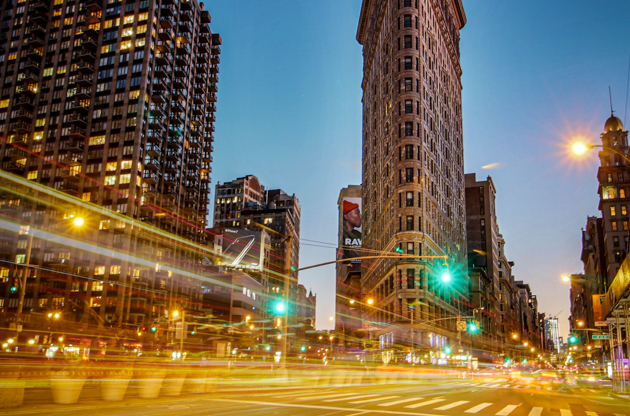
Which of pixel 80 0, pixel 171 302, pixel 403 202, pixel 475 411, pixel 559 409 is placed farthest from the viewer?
pixel 80 0

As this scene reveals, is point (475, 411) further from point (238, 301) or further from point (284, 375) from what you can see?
point (238, 301)

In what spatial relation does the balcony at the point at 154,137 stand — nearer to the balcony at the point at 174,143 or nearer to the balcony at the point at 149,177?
the balcony at the point at 174,143

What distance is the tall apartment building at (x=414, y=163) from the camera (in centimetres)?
7894

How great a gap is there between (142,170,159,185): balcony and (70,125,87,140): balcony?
15068 millimetres

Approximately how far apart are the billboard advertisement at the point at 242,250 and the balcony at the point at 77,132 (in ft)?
129

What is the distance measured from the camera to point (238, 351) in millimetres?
113875

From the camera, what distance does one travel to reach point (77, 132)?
3915 inches

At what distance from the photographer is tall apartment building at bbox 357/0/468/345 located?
78.9 meters

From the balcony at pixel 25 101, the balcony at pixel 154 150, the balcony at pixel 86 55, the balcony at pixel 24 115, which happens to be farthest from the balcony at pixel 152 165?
the balcony at pixel 25 101

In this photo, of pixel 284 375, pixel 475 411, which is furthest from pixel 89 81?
pixel 475 411

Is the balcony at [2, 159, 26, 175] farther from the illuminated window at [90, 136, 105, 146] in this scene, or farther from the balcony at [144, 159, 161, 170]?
the balcony at [144, 159, 161, 170]

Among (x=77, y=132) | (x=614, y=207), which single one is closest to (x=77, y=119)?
(x=77, y=132)

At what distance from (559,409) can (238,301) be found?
337ft

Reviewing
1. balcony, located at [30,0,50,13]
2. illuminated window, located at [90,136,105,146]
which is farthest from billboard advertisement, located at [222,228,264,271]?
balcony, located at [30,0,50,13]
